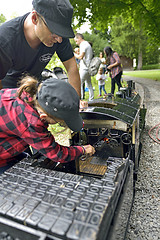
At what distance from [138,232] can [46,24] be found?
80.0 inches

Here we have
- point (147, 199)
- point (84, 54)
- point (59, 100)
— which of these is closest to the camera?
point (59, 100)

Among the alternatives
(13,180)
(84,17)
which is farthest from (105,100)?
(84,17)

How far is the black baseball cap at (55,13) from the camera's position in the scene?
4.70ft

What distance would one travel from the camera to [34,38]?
176 centimetres

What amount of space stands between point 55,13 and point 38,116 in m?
0.82

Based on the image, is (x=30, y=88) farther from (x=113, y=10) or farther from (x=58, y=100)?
(x=113, y=10)

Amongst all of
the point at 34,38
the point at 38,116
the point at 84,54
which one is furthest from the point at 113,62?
the point at 38,116

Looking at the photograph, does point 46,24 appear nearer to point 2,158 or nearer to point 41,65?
point 41,65

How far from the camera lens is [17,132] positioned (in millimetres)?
1353

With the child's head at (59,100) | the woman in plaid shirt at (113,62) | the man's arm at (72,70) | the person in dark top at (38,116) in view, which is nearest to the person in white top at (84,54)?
→ the woman in plaid shirt at (113,62)

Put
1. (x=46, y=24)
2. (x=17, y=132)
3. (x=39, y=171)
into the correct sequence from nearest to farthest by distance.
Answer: (x=39, y=171) → (x=17, y=132) → (x=46, y=24)

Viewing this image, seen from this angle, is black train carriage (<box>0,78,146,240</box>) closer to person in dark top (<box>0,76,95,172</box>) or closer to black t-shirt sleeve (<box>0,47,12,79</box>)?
person in dark top (<box>0,76,95,172</box>)

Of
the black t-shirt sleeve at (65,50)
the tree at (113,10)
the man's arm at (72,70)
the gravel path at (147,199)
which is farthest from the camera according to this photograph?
the tree at (113,10)

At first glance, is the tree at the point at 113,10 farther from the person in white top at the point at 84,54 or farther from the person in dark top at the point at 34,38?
the person in dark top at the point at 34,38
